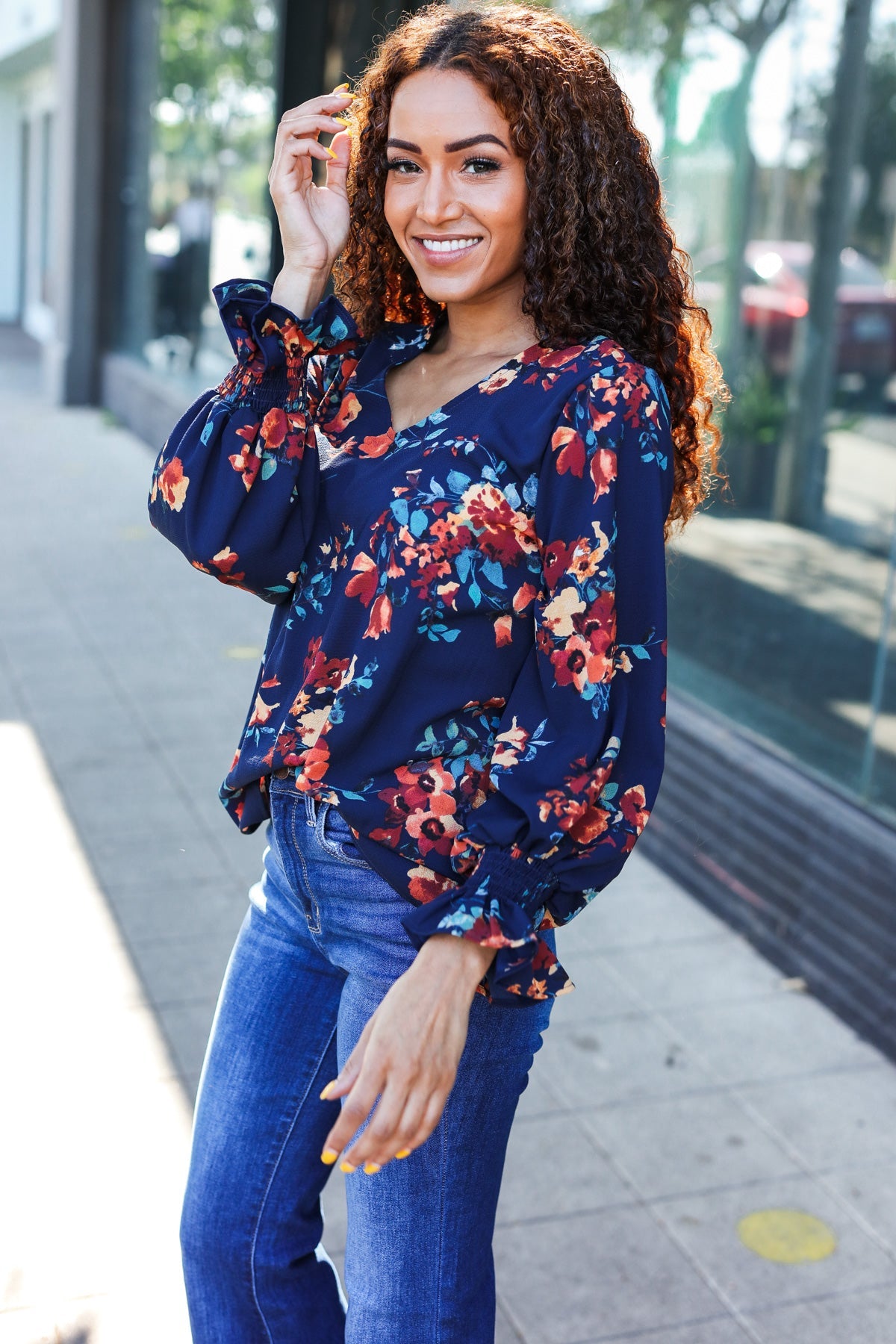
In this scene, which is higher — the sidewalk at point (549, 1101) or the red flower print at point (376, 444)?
the red flower print at point (376, 444)

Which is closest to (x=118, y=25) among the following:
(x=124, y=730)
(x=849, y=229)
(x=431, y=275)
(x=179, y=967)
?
(x=124, y=730)

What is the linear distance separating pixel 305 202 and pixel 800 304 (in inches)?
A: 120

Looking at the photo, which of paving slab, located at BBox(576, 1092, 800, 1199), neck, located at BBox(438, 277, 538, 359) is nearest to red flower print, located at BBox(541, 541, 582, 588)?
neck, located at BBox(438, 277, 538, 359)

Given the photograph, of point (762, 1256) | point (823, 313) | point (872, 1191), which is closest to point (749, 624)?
A: point (823, 313)

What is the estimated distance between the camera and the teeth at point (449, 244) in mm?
1825

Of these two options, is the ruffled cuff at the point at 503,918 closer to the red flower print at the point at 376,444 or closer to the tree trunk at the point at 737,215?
the red flower print at the point at 376,444

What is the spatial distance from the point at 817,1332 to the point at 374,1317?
4.47ft

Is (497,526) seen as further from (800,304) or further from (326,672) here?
(800,304)

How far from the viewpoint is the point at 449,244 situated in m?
1.84

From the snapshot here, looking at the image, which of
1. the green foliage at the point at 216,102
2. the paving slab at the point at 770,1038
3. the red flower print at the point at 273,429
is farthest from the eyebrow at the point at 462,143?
the green foliage at the point at 216,102

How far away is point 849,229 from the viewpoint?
4.40m

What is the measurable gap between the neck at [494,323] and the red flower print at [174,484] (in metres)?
0.37

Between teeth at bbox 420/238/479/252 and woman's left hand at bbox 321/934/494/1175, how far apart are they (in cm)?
81

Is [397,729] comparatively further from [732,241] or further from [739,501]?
[732,241]
